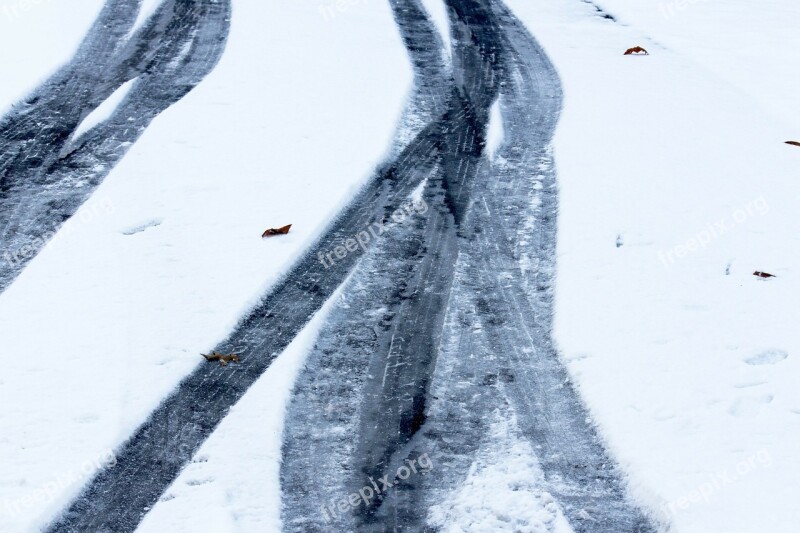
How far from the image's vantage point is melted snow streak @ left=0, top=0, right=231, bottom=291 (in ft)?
20.5

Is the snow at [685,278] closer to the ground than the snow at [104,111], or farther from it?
closer to the ground

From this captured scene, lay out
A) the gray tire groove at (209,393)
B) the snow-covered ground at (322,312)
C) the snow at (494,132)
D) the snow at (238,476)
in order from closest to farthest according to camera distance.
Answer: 1. the snow at (238,476)
2. the gray tire groove at (209,393)
3. the snow-covered ground at (322,312)
4. the snow at (494,132)

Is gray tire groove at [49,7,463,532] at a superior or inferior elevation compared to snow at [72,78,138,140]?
inferior

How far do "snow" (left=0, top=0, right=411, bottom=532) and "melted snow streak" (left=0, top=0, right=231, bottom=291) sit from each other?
176 millimetres

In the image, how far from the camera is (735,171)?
7.12 meters

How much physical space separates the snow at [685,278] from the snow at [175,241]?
205 centimetres

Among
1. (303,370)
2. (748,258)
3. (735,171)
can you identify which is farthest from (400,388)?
(735,171)

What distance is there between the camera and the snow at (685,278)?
13.2 feet

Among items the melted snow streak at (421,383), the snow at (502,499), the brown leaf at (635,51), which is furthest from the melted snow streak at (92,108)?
the brown leaf at (635,51)

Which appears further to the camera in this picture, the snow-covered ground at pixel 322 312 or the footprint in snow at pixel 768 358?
the footprint in snow at pixel 768 358

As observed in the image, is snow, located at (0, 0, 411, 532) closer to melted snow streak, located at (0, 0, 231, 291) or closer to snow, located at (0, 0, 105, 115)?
snow, located at (0, 0, 105, 115)

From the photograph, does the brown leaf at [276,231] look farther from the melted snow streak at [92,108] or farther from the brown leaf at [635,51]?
the brown leaf at [635,51]

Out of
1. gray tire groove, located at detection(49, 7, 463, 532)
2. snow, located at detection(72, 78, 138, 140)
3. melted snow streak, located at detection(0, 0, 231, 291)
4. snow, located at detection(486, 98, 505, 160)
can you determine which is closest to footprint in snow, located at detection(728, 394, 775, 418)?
gray tire groove, located at detection(49, 7, 463, 532)

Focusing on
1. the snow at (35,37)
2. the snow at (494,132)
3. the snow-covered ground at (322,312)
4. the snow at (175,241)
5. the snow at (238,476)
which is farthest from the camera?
the snow at (35,37)
